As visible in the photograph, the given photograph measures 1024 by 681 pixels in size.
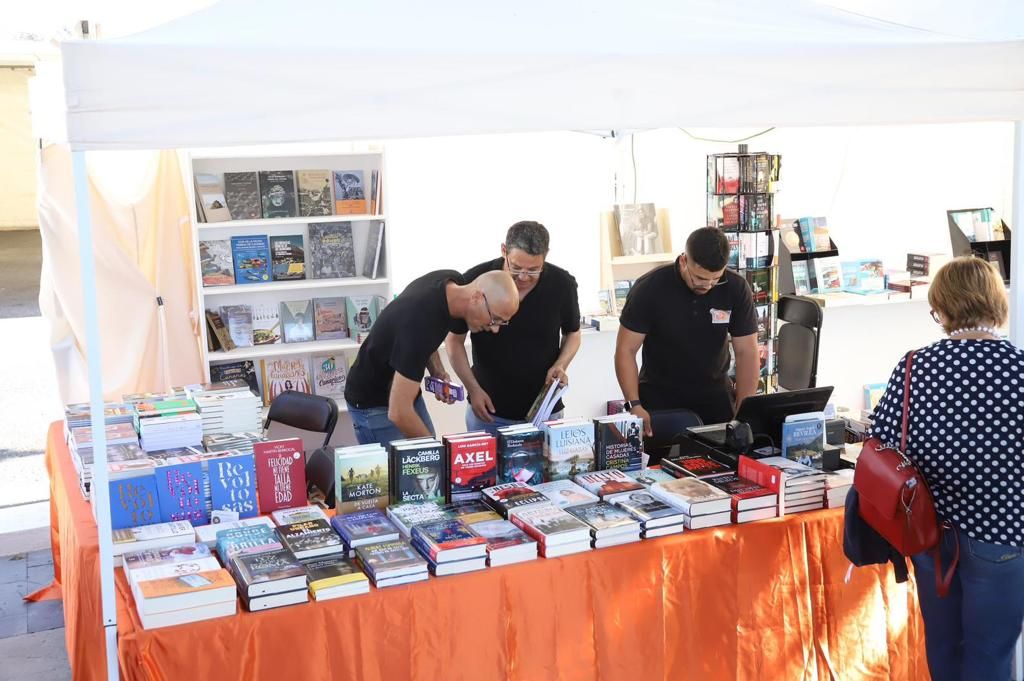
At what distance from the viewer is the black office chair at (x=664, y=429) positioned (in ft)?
12.8

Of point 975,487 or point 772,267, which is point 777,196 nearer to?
point 772,267

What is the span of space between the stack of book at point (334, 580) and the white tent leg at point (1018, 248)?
7.31ft

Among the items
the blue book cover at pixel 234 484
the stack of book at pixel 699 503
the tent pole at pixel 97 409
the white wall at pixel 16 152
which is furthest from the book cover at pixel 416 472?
the white wall at pixel 16 152

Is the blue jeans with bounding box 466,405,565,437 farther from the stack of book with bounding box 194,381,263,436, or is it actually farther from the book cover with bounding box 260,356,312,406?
the book cover with bounding box 260,356,312,406

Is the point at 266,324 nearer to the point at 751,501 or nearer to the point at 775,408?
the point at 775,408

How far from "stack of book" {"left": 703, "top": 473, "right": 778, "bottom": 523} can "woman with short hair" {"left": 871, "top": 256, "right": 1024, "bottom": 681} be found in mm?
489

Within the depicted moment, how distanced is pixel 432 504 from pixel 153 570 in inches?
33.0

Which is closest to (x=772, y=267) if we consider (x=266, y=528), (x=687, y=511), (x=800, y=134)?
(x=800, y=134)

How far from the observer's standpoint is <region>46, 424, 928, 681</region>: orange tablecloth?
2.51 metres

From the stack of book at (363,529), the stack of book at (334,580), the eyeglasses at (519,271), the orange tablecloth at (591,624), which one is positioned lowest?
the orange tablecloth at (591,624)

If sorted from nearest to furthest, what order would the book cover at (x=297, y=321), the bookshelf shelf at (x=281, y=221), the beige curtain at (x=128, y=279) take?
the beige curtain at (x=128, y=279), the bookshelf shelf at (x=281, y=221), the book cover at (x=297, y=321)

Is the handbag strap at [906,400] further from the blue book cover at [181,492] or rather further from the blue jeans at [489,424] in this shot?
the blue book cover at [181,492]

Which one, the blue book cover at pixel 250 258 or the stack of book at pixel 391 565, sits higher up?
the blue book cover at pixel 250 258

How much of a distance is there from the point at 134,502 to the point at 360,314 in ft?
9.83
